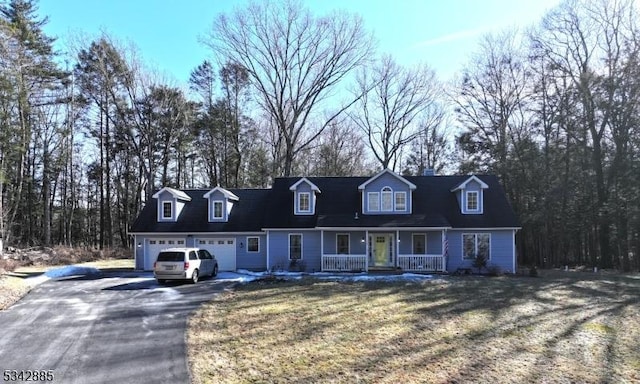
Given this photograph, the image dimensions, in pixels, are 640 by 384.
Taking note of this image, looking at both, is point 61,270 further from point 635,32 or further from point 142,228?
point 635,32

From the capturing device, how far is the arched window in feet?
87.4

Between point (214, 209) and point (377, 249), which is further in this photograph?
point (214, 209)

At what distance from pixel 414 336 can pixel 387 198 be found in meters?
15.5

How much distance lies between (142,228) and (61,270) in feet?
15.3

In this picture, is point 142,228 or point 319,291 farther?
point 142,228

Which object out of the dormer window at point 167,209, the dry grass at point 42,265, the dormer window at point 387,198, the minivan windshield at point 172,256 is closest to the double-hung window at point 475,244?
the dormer window at point 387,198

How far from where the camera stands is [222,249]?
2728 centimetres

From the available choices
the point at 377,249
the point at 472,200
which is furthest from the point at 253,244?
the point at 472,200

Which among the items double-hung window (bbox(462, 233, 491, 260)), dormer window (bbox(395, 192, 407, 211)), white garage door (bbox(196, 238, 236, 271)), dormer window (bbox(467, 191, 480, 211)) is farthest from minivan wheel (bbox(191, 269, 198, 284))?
dormer window (bbox(467, 191, 480, 211))

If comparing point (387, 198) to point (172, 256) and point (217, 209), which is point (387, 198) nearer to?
point (217, 209)

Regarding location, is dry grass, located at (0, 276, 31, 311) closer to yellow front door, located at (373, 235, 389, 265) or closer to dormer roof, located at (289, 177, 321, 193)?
dormer roof, located at (289, 177, 321, 193)

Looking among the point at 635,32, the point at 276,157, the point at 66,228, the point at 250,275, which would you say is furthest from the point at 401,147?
the point at 66,228

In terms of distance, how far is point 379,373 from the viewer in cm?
900

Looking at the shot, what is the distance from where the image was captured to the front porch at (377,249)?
2491cm
